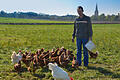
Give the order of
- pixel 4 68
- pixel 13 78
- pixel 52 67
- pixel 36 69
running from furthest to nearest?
pixel 4 68 < pixel 36 69 < pixel 13 78 < pixel 52 67

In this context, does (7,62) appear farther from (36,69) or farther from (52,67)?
(52,67)

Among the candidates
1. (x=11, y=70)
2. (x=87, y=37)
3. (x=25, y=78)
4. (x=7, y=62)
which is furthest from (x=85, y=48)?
(x=7, y=62)

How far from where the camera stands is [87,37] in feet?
20.9

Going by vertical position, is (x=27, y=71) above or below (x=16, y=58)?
below

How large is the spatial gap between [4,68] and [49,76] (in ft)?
6.63

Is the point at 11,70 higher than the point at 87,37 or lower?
lower

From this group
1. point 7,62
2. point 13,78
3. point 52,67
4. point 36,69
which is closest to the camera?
point 52,67

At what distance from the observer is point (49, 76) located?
5711mm

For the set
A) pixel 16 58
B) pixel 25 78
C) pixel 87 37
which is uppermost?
pixel 87 37

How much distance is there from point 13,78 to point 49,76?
1.22 meters

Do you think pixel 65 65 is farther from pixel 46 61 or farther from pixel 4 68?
pixel 4 68

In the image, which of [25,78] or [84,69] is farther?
[84,69]

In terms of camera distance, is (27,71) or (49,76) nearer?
(49,76)

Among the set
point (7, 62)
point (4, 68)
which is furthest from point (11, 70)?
point (7, 62)
